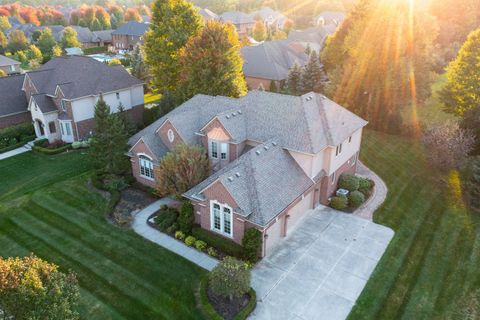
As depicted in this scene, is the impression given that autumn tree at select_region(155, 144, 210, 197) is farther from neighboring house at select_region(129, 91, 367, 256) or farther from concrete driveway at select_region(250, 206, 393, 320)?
concrete driveway at select_region(250, 206, 393, 320)

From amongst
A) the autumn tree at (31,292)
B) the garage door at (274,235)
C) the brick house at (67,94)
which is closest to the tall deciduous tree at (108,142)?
the brick house at (67,94)

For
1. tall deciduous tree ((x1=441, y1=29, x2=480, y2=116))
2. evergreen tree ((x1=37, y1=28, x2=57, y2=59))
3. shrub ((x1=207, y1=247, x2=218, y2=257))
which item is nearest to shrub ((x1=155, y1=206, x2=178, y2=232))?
shrub ((x1=207, y1=247, x2=218, y2=257))

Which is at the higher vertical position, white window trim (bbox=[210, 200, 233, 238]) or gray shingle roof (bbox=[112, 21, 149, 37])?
gray shingle roof (bbox=[112, 21, 149, 37])

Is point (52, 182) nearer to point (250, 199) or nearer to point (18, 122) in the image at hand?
point (18, 122)

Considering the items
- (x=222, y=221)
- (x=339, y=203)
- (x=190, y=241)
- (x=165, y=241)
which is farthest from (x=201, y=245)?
(x=339, y=203)

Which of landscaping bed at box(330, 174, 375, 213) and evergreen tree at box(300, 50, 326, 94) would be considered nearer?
landscaping bed at box(330, 174, 375, 213)

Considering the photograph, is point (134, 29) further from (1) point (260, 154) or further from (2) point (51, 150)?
(1) point (260, 154)
